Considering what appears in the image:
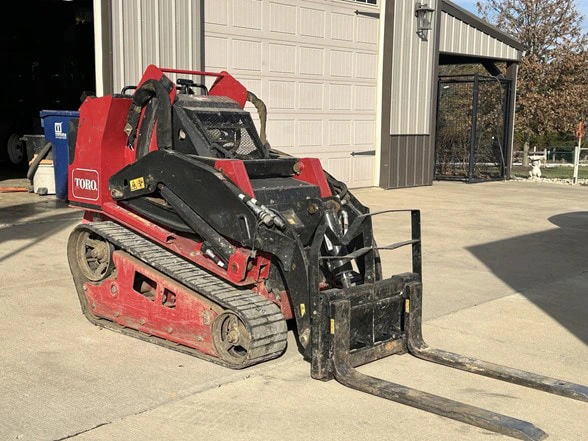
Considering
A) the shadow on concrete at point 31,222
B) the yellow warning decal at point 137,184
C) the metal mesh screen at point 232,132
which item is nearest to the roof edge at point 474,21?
the shadow on concrete at point 31,222

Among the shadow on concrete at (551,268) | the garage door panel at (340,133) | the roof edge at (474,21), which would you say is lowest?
the shadow on concrete at (551,268)

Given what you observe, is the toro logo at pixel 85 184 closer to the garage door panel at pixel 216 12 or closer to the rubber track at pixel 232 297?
the rubber track at pixel 232 297

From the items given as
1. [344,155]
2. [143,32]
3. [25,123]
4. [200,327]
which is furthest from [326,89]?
[200,327]

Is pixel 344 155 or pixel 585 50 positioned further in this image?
pixel 585 50

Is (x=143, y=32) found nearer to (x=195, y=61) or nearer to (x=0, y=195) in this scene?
(x=195, y=61)

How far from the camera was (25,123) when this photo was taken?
18.2 metres

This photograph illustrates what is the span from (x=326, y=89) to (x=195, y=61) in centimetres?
347

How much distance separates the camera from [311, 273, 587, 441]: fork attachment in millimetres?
4031

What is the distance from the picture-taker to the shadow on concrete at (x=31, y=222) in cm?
901

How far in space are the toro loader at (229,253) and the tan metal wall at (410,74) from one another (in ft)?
35.0

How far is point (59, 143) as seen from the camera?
12.1m

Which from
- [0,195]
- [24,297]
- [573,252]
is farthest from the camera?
[0,195]

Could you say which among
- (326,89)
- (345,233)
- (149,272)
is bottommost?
(149,272)

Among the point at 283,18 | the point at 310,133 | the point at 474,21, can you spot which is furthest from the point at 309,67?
the point at 474,21
